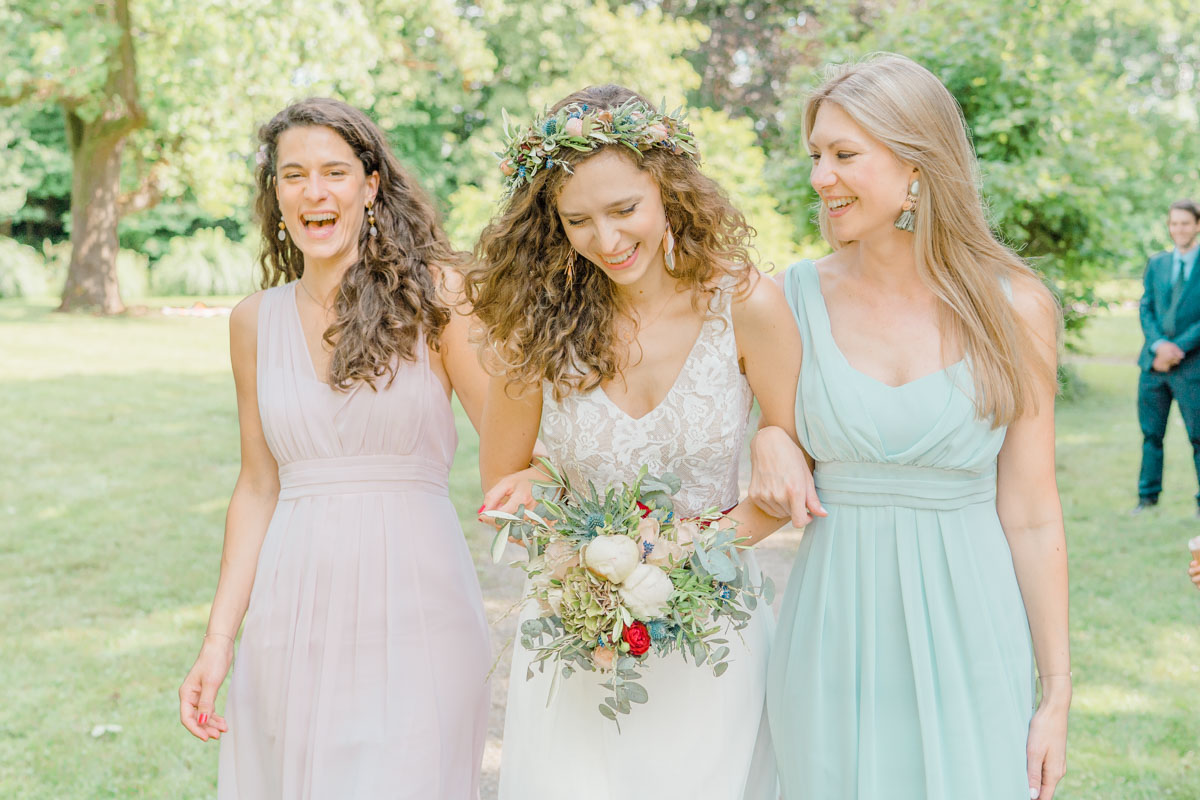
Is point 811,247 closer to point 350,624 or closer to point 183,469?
point 183,469

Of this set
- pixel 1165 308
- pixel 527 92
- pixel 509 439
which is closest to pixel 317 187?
pixel 509 439

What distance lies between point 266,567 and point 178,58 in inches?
686

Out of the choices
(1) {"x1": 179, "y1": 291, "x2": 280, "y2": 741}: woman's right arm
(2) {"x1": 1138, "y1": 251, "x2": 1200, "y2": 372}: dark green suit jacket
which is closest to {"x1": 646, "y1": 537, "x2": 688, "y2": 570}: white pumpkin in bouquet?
(1) {"x1": 179, "y1": 291, "x2": 280, "y2": 741}: woman's right arm

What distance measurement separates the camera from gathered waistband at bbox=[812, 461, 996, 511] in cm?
256

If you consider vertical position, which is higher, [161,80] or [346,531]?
A: [161,80]

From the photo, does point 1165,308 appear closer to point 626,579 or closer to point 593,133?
point 593,133

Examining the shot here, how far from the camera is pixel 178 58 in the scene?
18.3 m

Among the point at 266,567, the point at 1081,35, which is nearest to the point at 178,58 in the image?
the point at 266,567

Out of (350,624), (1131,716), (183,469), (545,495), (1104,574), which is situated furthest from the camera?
(183,469)

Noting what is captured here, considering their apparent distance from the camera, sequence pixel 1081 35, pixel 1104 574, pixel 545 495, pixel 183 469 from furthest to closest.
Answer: pixel 1081 35
pixel 183 469
pixel 1104 574
pixel 545 495

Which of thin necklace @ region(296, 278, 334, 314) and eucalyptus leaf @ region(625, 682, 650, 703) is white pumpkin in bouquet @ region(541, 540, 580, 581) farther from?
thin necklace @ region(296, 278, 334, 314)

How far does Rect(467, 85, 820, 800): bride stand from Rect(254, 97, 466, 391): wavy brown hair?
36 centimetres

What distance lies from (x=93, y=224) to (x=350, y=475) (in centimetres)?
2345

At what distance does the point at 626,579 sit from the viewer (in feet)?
7.53
